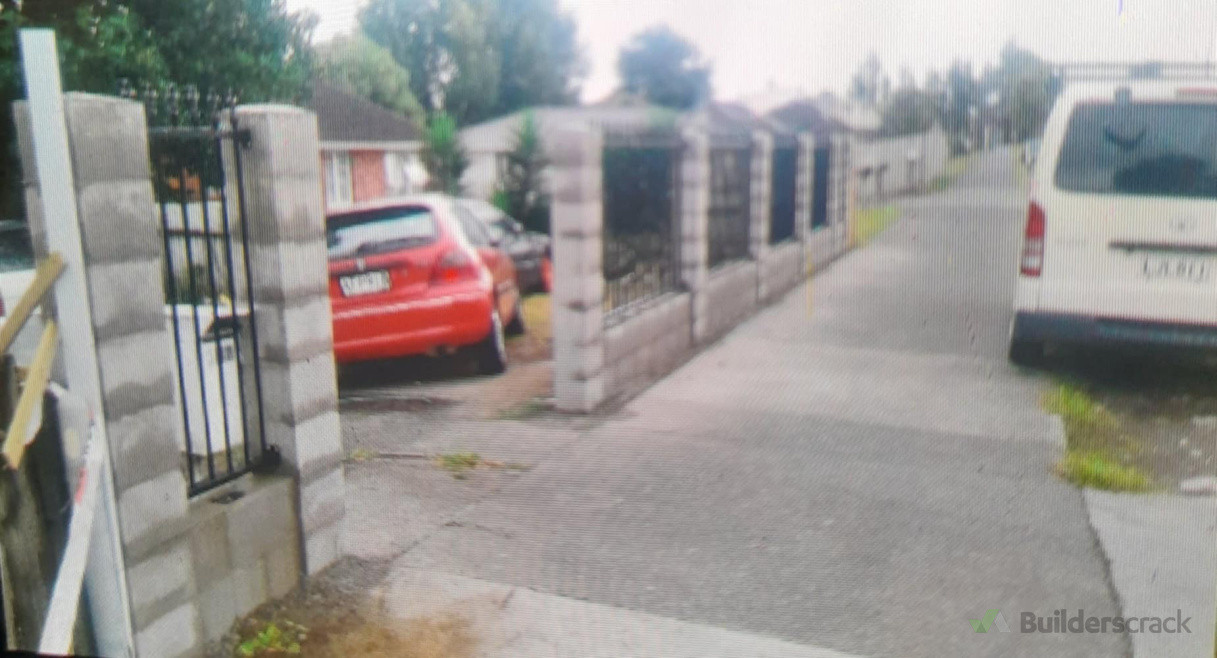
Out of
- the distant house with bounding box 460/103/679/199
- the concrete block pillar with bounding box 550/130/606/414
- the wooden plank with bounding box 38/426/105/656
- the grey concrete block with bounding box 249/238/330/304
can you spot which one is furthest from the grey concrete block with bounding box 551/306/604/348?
the wooden plank with bounding box 38/426/105/656

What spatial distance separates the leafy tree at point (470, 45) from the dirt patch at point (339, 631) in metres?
1.18

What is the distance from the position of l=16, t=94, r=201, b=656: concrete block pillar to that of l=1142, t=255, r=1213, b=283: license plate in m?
2.65

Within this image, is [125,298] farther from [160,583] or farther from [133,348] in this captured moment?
[160,583]

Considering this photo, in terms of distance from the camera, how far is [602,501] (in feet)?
9.32

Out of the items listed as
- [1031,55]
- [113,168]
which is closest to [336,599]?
[113,168]

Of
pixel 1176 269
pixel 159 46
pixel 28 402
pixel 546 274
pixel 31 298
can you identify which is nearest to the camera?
pixel 28 402

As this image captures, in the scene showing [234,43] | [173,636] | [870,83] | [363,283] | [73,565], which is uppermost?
[234,43]

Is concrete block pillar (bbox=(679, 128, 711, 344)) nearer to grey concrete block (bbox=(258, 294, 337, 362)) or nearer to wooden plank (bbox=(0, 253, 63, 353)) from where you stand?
grey concrete block (bbox=(258, 294, 337, 362))

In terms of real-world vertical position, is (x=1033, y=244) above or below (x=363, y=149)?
below

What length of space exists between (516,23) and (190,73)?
74 cm

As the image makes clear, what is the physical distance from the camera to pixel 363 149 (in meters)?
2.38

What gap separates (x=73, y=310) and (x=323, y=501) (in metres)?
0.91

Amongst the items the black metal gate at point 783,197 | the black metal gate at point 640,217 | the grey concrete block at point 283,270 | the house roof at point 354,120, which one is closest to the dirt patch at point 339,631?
the grey concrete block at point 283,270

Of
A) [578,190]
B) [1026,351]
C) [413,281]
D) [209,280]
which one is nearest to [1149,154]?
[1026,351]
